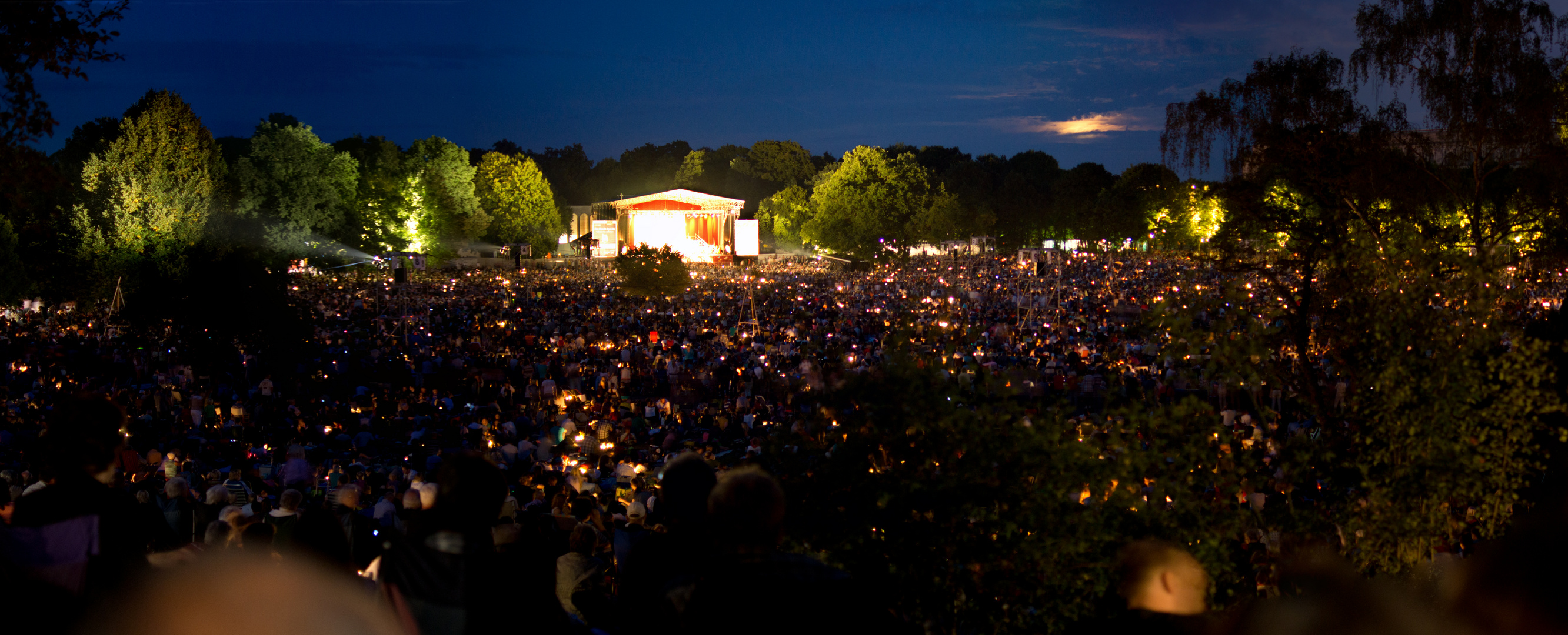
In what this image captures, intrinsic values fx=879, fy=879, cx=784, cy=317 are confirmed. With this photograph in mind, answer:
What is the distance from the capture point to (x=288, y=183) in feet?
143

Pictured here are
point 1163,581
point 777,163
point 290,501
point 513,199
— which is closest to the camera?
point 1163,581

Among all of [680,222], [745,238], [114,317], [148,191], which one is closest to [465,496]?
[114,317]

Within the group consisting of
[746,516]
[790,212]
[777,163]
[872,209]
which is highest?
[777,163]

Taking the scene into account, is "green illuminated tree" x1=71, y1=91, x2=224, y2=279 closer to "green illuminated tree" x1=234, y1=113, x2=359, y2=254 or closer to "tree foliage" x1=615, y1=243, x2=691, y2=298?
"green illuminated tree" x1=234, y1=113, x2=359, y2=254

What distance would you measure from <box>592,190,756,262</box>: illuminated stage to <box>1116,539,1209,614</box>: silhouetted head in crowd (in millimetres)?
66299

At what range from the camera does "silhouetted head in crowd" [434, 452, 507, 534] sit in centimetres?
244

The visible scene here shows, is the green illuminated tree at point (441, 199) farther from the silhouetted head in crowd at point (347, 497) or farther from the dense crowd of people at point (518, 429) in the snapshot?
the silhouetted head in crowd at point (347, 497)

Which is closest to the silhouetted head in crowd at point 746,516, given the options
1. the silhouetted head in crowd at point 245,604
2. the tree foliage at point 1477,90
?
the silhouetted head in crowd at point 245,604

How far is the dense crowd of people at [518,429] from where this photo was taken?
2441mm

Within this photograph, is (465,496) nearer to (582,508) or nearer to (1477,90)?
(582,508)

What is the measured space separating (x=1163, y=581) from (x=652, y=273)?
107 ft

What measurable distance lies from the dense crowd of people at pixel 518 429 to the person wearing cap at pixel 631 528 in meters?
0.04

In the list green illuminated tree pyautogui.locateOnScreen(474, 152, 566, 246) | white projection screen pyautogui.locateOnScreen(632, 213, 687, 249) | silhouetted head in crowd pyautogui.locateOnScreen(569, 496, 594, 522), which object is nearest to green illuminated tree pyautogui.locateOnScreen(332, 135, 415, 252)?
green illuminated tree pyautogui.locateOnScreen(474, 152, 566, 246)

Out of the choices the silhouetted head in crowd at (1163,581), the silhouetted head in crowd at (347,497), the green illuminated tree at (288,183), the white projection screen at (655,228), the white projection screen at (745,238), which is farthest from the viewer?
the white projection screen at (655,228)
